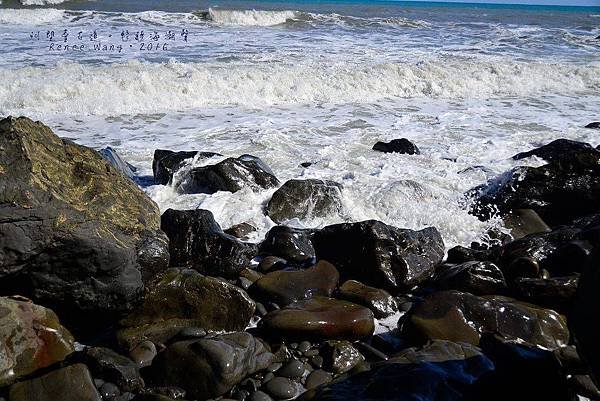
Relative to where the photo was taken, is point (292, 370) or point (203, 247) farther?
point (203, 247)

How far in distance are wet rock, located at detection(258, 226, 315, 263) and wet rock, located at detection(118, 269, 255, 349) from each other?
116 centimetres

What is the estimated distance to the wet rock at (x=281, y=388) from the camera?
9.86 feet

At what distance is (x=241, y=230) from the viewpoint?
17.8ft

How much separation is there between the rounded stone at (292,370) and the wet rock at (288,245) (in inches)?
62.8

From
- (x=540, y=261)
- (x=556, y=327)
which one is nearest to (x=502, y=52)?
(x=540, y=261)

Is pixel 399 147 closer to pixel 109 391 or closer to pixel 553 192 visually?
pixel 553 192

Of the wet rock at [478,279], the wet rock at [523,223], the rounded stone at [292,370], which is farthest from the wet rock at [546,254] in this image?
the rounded stone at [292,370]

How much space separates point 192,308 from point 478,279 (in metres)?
2.22

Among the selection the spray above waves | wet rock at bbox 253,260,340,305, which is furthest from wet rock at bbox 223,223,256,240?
the spray above waves

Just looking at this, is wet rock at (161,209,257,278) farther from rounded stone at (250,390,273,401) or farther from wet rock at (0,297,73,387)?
rounded stone at (250,390,273,401)

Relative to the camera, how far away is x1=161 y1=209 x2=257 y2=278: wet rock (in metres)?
4.41

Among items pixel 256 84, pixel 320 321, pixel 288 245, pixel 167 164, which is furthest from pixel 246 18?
pixel 320 321

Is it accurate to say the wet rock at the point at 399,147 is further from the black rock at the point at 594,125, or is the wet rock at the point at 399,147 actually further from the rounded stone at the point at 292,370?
the rounded stone at the point at 292,370

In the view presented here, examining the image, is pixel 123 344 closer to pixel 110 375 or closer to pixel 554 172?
pixel 110 375
